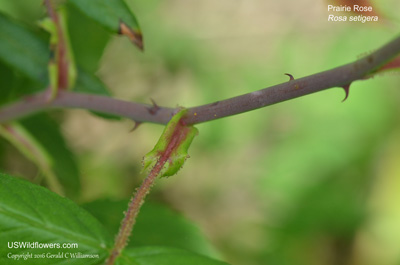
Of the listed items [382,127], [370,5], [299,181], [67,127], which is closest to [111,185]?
[67,127]

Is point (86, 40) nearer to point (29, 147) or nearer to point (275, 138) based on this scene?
point (29, 147)

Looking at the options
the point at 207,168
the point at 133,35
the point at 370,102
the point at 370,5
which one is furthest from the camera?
the point at 207,168

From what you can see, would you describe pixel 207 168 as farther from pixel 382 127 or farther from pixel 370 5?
pixel 370 5

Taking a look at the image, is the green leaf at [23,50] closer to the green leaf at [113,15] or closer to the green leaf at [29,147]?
the green leaf at [29,147]

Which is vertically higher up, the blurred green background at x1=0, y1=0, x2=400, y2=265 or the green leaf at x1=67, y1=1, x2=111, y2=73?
the blurred green background at x1=0, y1=0, x2=400, y2=265

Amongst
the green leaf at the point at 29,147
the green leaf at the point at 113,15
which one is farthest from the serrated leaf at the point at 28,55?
the green leaf at the point at 113,15

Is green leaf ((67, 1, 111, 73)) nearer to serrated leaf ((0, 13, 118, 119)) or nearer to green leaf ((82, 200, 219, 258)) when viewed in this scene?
serrated leaf ((0, 13, 118, 119))

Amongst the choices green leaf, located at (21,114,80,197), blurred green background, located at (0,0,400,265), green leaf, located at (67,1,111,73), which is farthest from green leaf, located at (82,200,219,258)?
blurred green background, located at (0,0,400,265)
